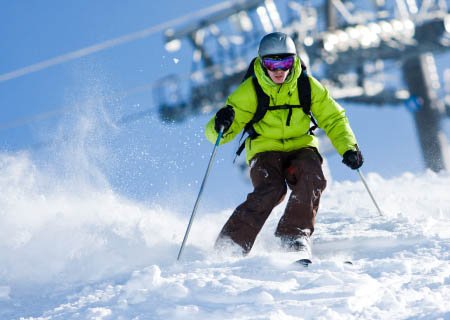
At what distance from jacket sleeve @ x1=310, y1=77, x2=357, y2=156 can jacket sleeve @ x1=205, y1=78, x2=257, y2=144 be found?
50 cm

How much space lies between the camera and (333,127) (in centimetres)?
542

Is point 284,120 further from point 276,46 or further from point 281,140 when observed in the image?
point 276,46

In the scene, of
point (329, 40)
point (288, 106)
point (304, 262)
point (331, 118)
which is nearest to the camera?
point (304, 262)

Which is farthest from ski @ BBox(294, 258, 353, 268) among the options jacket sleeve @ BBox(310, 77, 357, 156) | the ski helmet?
the ski helmet

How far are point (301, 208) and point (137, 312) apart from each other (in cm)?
189

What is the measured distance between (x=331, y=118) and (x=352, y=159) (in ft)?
1.40

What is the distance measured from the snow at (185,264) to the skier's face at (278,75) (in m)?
1.29

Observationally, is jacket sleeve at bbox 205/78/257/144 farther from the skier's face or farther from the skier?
the skier's face

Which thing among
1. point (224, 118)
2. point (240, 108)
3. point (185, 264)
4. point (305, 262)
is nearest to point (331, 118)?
point (240, 108)

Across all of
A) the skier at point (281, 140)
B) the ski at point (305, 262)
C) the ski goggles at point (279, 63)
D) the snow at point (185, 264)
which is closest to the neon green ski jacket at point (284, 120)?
the skier at point (281, 140)

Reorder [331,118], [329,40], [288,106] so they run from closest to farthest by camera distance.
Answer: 1. [288,106]
2. [331,118]
3. [329,40]

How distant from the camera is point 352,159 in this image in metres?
5.18

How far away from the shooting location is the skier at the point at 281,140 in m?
4.91

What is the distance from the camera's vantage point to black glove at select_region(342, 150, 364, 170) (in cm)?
518
